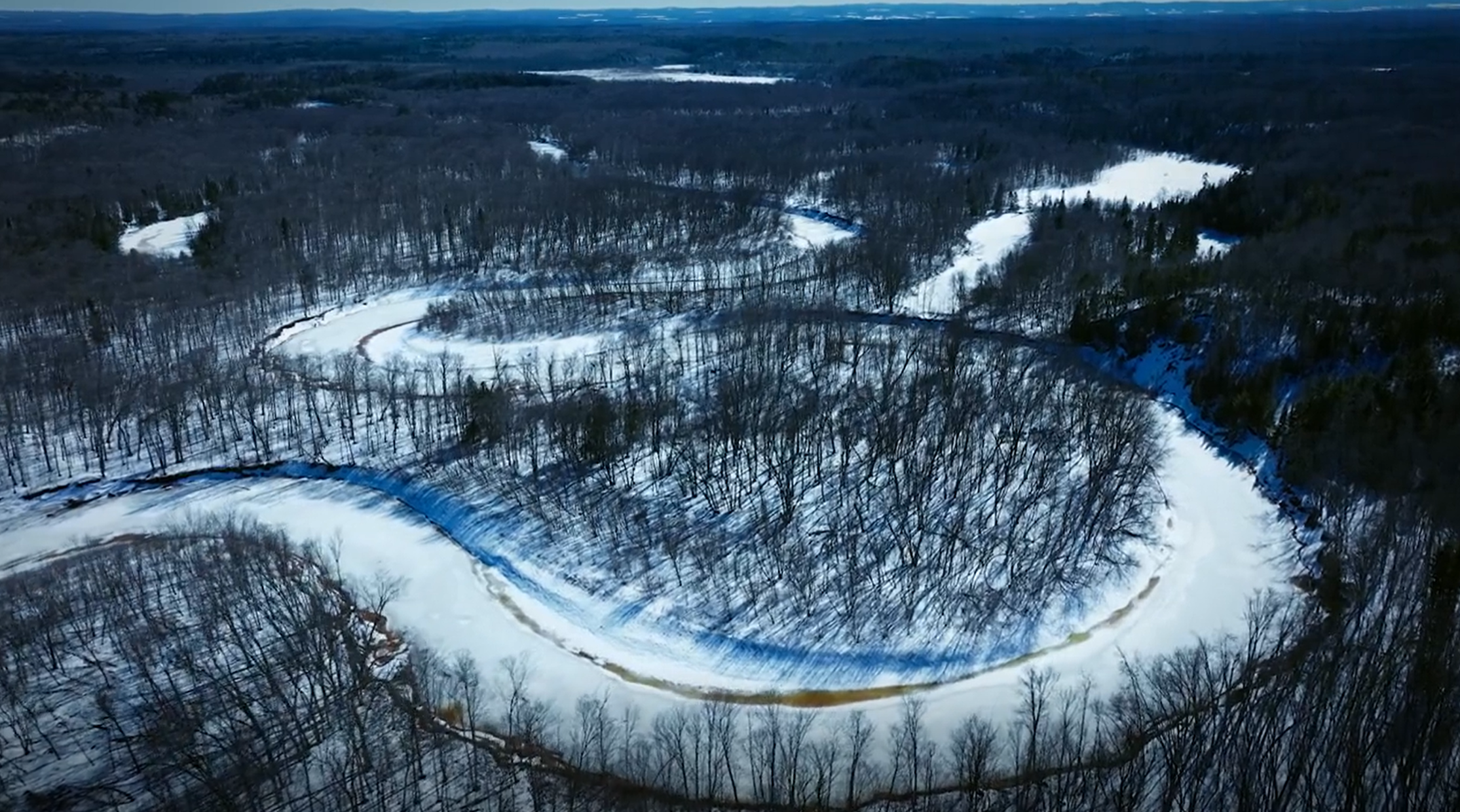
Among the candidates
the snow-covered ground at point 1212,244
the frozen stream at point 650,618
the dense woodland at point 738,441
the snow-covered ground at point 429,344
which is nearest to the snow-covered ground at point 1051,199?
the snow-covered ground at point 1212,244

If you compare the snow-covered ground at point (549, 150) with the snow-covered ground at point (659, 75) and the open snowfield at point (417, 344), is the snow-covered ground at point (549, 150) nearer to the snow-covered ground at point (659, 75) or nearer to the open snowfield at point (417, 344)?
the open snowfield at point (417, 344)

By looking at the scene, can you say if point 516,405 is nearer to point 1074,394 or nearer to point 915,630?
point 915,630

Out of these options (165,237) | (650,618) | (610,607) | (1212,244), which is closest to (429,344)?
(610,607)

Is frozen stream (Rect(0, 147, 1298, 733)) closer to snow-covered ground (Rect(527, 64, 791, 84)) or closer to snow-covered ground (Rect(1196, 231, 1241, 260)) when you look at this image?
snow-covered ground (Rect(1196, 231, 1241, 260))

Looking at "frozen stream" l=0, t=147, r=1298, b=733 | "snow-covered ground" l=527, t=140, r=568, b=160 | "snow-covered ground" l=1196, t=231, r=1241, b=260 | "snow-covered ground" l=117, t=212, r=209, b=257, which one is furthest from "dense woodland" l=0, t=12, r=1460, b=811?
"snow-covered ground" l=527, t=140, r=568, b=160

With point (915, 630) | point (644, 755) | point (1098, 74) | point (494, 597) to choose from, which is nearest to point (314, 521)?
point (494, 597)
